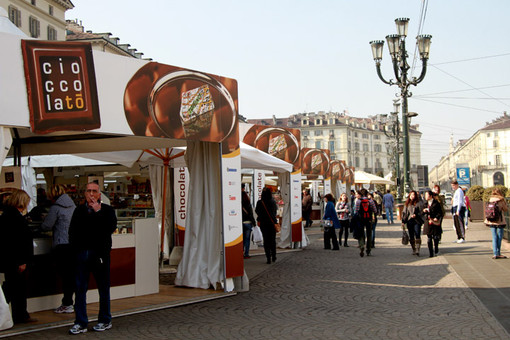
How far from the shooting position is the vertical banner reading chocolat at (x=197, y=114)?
8.72 meters

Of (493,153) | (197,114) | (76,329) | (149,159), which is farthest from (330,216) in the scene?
(493,153)

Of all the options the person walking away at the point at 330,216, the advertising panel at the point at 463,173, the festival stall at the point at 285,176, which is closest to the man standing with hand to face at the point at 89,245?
the person walking away at the point at 330,216

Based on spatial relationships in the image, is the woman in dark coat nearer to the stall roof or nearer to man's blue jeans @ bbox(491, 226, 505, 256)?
the stall roof

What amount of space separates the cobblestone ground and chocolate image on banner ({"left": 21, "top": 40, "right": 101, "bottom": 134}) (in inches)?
103

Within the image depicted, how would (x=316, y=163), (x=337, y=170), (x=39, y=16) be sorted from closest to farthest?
(x=316, y=163)
(x=337, y=170)
(x=39, y=16)

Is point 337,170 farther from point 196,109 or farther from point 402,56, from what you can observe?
point 196,109

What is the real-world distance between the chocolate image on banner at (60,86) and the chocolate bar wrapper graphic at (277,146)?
35.2 feet

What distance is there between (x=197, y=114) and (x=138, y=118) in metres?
1.37

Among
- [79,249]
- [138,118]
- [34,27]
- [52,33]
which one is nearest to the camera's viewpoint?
[79,249]

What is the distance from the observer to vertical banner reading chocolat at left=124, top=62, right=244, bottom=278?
8719mm

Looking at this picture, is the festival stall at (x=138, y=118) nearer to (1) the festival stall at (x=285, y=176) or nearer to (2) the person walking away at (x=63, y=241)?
(2) the person walking away at (x=63, y=241)

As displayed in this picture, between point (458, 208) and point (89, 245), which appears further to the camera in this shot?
point (458, 208)

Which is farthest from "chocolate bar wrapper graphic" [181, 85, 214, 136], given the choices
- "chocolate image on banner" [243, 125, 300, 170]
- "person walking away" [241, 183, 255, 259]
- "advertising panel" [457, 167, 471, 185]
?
"advertising panel" [457, 167, 471, 185]

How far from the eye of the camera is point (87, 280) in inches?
278
